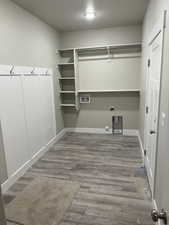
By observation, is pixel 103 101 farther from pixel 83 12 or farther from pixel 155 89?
pixel 155 89

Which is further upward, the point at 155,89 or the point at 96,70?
the point at 96,70

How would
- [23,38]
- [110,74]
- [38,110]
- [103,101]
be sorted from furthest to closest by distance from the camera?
[103,101] → [110,74] → [38,110] → [23,38]

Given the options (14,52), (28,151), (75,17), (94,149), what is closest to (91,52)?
(75,17)

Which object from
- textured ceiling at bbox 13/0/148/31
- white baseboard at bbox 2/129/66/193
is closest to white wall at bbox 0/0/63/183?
textured ceiling at bbox 13/0/148/31

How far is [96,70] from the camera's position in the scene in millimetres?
4434

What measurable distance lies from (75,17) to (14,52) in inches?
59.7

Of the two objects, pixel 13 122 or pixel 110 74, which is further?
pixel 110 74

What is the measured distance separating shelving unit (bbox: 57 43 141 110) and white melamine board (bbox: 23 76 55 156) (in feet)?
2.57

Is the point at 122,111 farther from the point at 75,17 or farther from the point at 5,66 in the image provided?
the point at 5,66

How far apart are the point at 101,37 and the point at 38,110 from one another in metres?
2.47

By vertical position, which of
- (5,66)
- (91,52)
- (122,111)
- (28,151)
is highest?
(91,52)

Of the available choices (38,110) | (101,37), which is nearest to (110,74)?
(101,37)

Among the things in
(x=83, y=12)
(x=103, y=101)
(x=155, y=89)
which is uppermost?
(x=83, y=12)

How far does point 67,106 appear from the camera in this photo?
190 inches
